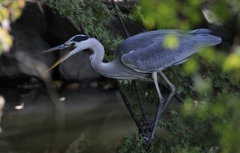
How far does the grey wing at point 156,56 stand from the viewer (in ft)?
9.21

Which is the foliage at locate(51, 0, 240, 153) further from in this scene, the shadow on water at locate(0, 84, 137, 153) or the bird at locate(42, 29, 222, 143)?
the shadow on water at locate(0, 84, 137, 153)

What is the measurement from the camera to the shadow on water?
5.30m

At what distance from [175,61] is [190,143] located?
0.51 metres

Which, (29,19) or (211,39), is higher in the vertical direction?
(211,39)

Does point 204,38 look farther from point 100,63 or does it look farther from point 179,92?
point 100,63

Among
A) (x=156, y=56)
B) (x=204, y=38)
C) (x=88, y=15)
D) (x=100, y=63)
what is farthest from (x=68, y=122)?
(x=204, y=38)

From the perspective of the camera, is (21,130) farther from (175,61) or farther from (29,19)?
(175,61)

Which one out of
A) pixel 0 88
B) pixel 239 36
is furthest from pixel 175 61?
pixel 0 88

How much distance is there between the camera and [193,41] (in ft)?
9.27

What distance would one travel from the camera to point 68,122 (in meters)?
5.78

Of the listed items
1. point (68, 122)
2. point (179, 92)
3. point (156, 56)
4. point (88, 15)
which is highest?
point (88, 15)

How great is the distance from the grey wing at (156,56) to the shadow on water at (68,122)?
2229 millimetres

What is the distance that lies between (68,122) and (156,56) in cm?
311

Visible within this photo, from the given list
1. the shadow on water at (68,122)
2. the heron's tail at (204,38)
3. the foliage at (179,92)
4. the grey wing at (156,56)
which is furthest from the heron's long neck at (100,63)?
the shadow on water at (68,122)
